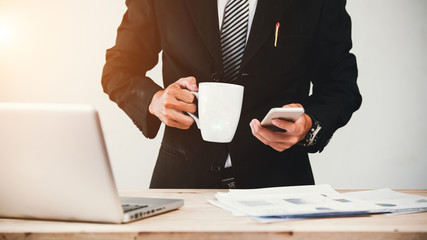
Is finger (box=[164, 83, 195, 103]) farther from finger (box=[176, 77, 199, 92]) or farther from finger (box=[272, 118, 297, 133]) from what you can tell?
finger (box=[272, 118, 297, 133])

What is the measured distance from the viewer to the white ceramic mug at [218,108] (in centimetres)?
85

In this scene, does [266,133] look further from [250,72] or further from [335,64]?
[335,64]

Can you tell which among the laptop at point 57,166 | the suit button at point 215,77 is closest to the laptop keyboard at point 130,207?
the laptop at point 57,166

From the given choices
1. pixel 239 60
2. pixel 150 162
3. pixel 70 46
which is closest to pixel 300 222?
pixel 239 60

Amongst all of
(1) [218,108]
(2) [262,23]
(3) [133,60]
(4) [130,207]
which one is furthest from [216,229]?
(3) [133,60]

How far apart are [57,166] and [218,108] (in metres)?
0.38

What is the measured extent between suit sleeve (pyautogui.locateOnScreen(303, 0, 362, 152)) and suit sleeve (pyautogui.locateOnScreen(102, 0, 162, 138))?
1.99ft

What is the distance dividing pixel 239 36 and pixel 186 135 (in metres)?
0.41

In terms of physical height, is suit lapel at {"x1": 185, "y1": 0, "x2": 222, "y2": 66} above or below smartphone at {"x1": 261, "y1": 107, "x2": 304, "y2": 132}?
above

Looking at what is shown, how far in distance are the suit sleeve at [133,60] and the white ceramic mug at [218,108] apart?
1.26 ft

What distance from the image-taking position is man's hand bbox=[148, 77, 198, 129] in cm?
94

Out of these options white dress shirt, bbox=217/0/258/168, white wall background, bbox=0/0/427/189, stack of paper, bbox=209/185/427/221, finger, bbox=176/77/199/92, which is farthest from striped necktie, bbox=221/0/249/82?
white wall background, bbox=0/0/427/189

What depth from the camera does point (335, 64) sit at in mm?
1456

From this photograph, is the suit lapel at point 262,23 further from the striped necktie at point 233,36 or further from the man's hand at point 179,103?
the man's hand at point 179,103
